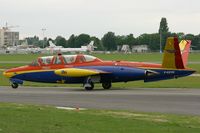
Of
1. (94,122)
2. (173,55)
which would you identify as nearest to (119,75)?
(173,55)

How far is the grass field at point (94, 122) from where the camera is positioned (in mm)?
12250

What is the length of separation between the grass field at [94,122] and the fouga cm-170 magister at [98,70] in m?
11.6

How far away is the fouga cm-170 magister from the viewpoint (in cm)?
A: 2773

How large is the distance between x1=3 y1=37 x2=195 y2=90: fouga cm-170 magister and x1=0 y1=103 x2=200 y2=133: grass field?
11566 mm

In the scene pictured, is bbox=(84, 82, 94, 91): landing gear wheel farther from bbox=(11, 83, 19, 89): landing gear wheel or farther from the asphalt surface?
bbox=(11, 83, 19, 89): landing gear wheel

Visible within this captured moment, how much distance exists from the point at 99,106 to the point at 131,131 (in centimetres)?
705

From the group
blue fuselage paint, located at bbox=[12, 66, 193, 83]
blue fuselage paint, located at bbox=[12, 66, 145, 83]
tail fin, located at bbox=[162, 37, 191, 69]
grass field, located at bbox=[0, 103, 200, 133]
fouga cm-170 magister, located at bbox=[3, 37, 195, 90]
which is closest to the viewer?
grass field, located at bbox=[0, 103, 200, 133]

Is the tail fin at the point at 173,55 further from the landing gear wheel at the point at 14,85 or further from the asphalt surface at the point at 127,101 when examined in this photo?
the landing gear wheel at the point at 14,85

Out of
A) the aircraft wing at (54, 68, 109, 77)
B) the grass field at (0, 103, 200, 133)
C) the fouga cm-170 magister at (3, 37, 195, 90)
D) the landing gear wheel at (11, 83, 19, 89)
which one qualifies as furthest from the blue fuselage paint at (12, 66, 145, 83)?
the grass field at (0, 103, 200, 133)

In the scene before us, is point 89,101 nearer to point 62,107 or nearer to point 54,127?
point 62,107

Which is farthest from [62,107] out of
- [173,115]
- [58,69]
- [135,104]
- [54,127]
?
[58,69]

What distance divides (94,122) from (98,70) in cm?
1507

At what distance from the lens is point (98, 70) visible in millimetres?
28688

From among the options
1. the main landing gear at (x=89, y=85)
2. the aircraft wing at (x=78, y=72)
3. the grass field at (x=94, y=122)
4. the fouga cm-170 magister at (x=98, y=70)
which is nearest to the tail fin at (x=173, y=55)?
the fouga cm-170 magister at (x=98, y=70)
